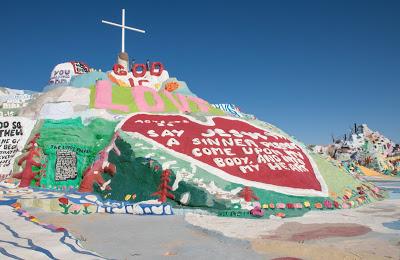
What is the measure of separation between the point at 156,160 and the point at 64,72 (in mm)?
15070

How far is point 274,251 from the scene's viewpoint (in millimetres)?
8477

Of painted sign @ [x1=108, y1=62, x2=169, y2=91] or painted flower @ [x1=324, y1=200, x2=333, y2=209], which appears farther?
painted sign @ [x1=108, y1=62, x2=169, y2=91]

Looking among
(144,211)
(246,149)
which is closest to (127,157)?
(144,211)

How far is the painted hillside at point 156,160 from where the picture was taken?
14148mm

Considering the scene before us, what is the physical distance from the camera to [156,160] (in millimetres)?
15195

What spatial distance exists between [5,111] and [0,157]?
4.86m

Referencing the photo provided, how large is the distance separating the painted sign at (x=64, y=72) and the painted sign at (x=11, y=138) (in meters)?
7.99

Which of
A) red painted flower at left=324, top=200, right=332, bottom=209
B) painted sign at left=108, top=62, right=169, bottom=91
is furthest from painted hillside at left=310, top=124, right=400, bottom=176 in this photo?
red painted flower at left=324, top=200, right=332, bottom=209

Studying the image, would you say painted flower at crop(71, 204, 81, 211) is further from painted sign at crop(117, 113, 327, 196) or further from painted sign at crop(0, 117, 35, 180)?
painted sign at crop(0, 117, 35, 180)

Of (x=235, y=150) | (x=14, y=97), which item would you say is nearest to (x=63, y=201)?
(x=235, y=150)

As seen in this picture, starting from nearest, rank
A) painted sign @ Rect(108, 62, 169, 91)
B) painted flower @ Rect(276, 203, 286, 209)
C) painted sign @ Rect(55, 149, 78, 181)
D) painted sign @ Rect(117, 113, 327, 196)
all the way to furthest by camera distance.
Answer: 1. painted flower @ Rect(276, 203, 286, 209)
2. painted sign @ Rect(117, 113, 327, 196)
3. painted sign @ Rect(55, 149, 78, 181)
4. painted sign @ Rect(108, 62, 169, 91)

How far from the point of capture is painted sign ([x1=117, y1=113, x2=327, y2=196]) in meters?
15.5

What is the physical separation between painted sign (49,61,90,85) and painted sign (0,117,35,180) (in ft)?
26.2

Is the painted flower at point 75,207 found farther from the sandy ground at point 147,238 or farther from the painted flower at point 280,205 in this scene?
the painted flower at point 280,205
